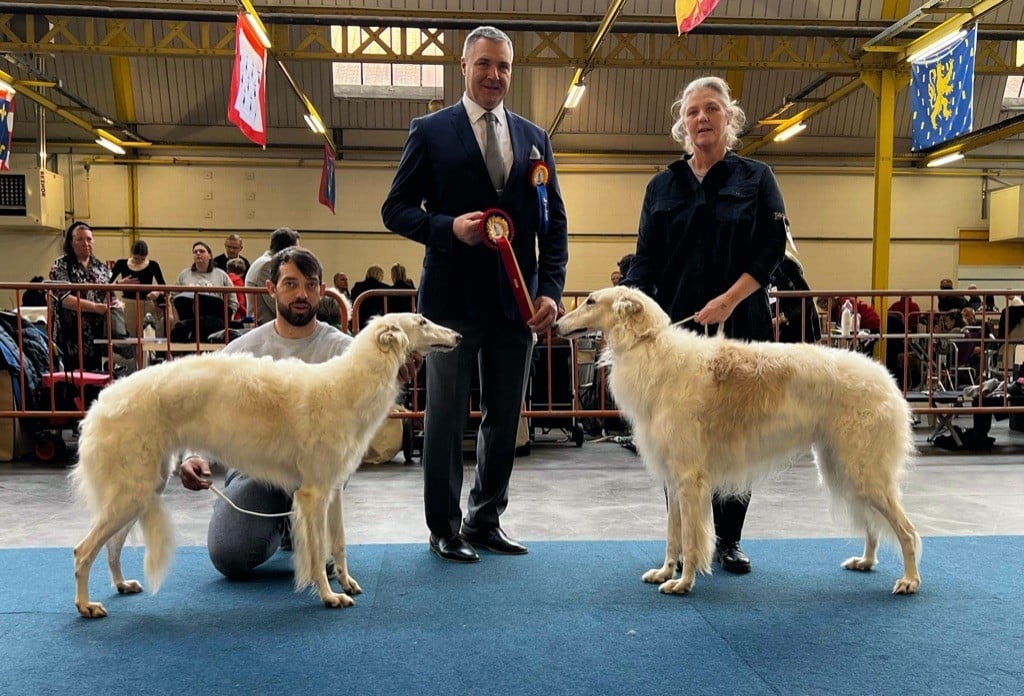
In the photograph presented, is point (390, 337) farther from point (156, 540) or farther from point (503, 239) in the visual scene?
point (156, 540)

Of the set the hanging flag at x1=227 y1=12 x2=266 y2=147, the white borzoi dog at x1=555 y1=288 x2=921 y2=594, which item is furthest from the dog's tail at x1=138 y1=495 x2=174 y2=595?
the hanging flag at x1=227 y1=12 x2=266 y2=147

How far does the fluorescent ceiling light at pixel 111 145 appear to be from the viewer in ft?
49.2

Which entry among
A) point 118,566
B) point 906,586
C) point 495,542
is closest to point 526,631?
point 495,542

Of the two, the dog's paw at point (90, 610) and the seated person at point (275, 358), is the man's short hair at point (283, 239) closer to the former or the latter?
the seated person at point (275, 358)

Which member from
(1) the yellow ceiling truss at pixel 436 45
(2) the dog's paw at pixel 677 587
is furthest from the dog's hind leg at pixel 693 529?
(1) the yellow ceiling truss at pixel 436 45

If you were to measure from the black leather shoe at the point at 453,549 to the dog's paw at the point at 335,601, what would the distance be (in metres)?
0.65

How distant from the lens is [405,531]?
4.01 metres

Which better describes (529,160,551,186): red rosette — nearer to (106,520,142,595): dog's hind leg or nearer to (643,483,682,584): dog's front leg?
(643,483,682,584): dog's front leg

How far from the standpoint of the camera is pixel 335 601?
2.74m

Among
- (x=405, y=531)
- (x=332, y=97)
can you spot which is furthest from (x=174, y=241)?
(x=405, y=531)

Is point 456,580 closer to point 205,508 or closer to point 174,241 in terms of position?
point 205,508

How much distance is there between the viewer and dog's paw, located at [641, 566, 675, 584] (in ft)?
9.90

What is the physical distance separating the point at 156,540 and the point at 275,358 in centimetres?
88

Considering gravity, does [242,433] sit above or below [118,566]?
above
